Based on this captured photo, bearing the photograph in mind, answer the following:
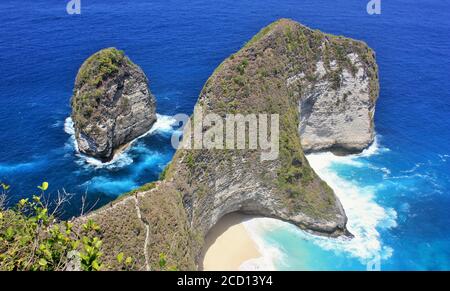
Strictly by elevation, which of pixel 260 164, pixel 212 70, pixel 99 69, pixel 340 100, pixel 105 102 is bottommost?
pixel 260 164

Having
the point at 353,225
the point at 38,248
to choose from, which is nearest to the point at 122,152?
the point at 353,225

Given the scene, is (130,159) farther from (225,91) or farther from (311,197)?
(311,197)

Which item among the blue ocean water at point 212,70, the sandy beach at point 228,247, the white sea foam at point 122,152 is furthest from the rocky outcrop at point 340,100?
the white sea foam at point 122,152

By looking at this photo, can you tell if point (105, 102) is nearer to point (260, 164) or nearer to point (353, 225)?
point (260, 164)

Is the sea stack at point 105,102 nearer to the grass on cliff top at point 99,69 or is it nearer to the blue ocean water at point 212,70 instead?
the grass on cliff top at point 99,69

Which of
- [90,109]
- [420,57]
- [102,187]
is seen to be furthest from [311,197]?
[420,57]

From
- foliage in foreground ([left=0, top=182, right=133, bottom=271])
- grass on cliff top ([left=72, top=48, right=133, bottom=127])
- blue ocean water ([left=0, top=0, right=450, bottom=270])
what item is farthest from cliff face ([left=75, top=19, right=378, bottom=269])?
grass on cliff top ([left=72, top=48, right=133, bottom=127])
